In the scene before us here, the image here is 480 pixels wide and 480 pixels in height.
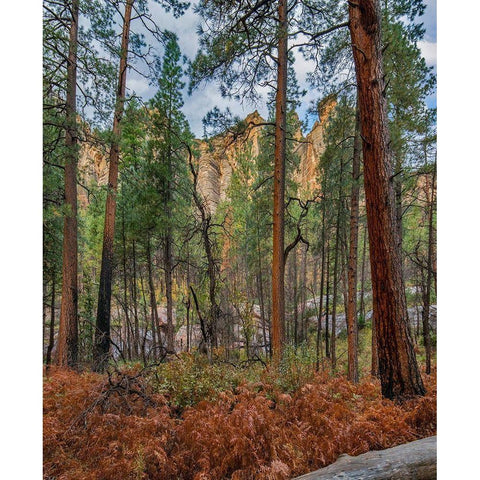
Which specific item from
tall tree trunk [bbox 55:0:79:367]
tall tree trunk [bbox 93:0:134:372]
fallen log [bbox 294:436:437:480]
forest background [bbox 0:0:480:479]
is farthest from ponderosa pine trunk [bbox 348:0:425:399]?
tall tree trunk [bbox 55:0:79:367]

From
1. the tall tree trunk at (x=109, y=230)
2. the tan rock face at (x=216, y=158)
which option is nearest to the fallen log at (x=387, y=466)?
the tall tree trunk at (x=109, y=230)

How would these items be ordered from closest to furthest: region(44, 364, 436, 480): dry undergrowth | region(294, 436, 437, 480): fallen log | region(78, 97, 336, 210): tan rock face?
region(294, 436, 437, 480): fallen log
region(44, 364, 436, 480): dry undergrowth
region(78, 97, 336, 210): tan rock face

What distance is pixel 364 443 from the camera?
183 cm

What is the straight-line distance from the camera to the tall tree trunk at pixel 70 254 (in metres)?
3.16

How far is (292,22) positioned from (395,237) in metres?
4.10

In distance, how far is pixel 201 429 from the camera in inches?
80.0

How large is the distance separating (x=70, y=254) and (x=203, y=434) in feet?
9.07

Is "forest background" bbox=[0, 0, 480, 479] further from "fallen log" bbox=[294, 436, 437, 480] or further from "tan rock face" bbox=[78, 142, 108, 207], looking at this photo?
"tan rock face" bbox=[78, 142, 108, 207]

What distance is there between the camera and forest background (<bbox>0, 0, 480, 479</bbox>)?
1.84 meters

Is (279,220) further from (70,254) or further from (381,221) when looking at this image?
(70,254)

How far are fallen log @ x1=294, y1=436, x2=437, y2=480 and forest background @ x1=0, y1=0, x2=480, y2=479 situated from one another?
191mm
